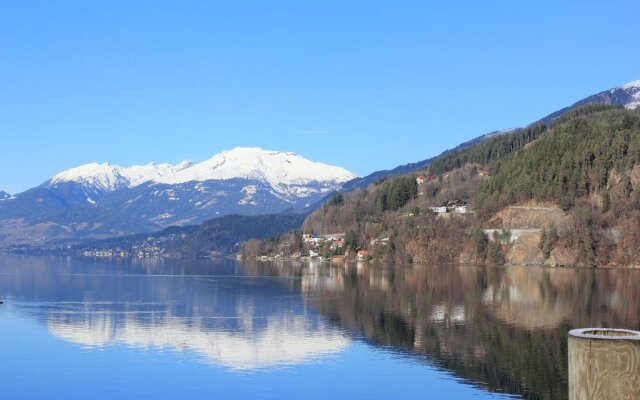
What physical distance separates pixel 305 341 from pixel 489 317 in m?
19.3

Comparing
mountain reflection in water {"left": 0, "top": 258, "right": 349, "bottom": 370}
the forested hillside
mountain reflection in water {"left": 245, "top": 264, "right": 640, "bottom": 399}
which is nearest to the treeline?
the forested hillside

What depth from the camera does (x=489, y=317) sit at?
68812mm

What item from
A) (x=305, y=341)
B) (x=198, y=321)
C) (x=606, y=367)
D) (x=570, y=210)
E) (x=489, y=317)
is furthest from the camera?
(x=570, y=210)

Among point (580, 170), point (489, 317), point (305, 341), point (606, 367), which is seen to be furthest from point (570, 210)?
point (606, 367)

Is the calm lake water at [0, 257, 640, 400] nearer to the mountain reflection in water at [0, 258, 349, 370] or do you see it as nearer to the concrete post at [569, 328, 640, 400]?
the mountain reflection in water at [0, 258, 349, 370]

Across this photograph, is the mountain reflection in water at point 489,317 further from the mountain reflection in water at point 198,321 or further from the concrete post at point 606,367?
the concrete post at point 606,367

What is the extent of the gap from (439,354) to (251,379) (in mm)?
12795

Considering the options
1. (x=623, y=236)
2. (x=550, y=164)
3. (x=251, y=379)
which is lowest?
(x=251, y=379)

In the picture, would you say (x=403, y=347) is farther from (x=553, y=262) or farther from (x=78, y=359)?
(x=553, y=262)

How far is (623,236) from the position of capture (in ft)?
533

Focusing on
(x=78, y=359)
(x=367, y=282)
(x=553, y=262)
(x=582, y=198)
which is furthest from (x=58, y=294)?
(x=582, y=198)

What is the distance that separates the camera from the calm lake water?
40562 millimetres

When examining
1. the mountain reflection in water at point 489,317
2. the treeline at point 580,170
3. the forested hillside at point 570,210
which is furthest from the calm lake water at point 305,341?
the treeline at point 580,170

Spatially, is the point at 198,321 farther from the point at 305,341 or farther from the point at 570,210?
the point at 570,210
